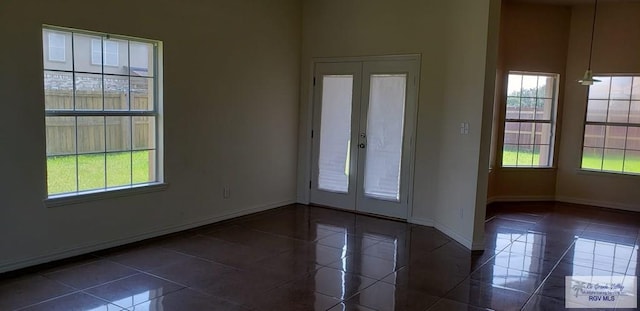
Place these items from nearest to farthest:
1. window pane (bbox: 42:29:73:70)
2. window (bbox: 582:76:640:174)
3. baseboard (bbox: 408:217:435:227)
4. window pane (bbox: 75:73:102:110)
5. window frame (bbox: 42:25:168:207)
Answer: window pane (bbox: 42:29:73:70) → window frame (bbox: 42:25:168:207) → window pane (bbox: 75:73:102:110) → baseboard (bbox: 408:217:435:227) → window (bbox: 582:76:640:174)

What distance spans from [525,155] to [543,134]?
431mm

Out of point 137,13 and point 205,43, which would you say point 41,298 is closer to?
point 137,13

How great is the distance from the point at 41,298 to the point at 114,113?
175cm

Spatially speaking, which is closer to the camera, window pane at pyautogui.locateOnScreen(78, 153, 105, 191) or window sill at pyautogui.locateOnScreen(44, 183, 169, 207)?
window sill at pyautogui.locateOnScreen(44, 183, 169, 207)

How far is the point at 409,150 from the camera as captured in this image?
18.5 feet

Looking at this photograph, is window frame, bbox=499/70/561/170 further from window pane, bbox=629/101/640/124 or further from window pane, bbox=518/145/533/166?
window pane, bbox=629/101/640/124

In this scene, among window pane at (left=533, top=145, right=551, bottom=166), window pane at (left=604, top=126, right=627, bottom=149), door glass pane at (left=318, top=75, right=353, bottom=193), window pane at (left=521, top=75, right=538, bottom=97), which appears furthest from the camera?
window pane at (left=533, top=145, right=551, bottom=166)

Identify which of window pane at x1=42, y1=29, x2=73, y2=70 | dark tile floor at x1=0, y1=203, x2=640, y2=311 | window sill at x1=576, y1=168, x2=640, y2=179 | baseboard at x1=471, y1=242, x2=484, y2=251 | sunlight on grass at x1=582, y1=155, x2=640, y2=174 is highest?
window pane at x1=42, y1=29, x2=73, y2=70

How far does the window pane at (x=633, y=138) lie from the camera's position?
693 cm

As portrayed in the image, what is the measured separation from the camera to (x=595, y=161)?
7.17 metres

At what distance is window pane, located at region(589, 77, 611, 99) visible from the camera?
22.9 ft

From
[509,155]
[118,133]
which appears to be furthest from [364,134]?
[118,133]

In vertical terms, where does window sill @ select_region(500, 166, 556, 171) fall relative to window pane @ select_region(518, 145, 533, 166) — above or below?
below

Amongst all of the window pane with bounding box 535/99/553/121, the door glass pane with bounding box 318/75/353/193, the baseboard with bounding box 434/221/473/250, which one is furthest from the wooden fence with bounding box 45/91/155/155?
the window pane with bounding box 535/99/553/121
